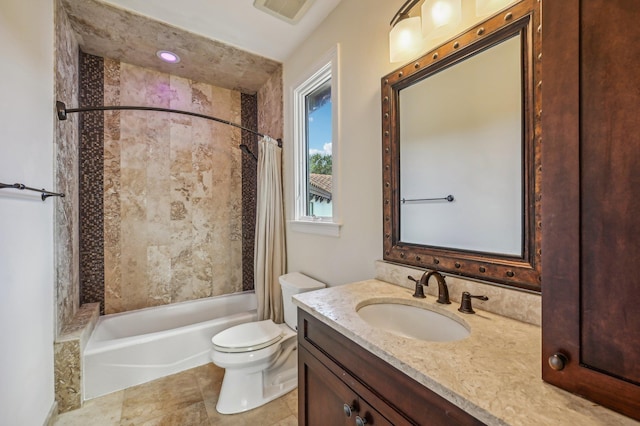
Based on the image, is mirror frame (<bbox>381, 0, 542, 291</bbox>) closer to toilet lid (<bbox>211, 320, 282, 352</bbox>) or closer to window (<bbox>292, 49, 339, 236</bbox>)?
window (<bbox>292, 49, 339, 236</bbox>)

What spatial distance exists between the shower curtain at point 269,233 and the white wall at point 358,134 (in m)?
0.52

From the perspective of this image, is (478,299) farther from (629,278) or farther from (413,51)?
(413,51)

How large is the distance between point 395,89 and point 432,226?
0.72m

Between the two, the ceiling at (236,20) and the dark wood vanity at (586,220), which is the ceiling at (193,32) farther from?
the dark wood vanity at (586,220)

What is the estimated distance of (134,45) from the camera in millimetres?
2078

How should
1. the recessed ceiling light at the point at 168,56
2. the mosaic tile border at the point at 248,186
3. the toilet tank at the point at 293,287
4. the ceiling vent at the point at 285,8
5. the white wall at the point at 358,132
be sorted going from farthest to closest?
the mosaic tile border at the point at 248,186
the recessed ceiling light at the point at 168,56
the toilet tank at the point at 293,287
the ceiling vent at the point at 285,8
the white wall at the point at 358,132

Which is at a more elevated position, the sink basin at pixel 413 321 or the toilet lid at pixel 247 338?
the sink basin at pixel 413 321

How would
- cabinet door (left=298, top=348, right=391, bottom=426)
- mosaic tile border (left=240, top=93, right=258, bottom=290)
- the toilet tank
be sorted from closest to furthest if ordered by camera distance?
cabinet door (left=298, top=348, right=391, bottom=426), the toilet tank, mosaic tile border (left=240, top=93, right=258, bottom=290)

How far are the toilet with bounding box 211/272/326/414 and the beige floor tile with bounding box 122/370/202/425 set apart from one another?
27cm

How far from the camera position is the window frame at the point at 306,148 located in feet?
5.66

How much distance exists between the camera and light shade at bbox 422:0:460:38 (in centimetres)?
99

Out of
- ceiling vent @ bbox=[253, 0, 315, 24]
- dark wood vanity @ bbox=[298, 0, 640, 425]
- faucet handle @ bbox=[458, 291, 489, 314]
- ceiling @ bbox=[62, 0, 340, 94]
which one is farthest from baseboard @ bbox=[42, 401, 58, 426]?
ceiling vent @ bbox=[253, 0, 315, 24]

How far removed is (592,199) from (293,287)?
5.37 ft

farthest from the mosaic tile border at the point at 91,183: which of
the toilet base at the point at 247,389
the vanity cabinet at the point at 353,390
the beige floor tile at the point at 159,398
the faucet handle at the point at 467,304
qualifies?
the faucet handle at the point at 467,304
